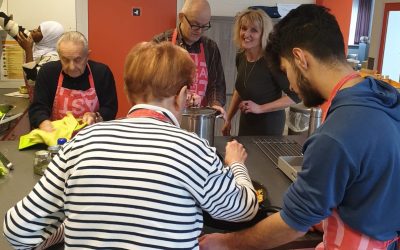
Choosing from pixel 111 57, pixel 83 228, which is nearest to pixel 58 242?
pixel 83 228

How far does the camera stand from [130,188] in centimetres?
81

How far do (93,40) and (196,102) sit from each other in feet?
8.59

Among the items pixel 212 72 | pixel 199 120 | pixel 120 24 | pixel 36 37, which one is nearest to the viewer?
pixel 199 120

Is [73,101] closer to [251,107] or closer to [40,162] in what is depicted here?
[40,162]

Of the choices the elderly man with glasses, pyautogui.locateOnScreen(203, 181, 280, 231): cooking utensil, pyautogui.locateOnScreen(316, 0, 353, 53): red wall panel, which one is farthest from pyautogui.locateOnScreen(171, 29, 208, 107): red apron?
pyautogui.locateOnScreen(316, 0, 353, 53): red wall panel

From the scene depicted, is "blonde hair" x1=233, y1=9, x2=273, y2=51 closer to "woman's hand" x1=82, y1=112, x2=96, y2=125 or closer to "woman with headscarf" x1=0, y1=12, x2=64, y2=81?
"woman's hand" x1=82, y1=112, x2=96, y2=125

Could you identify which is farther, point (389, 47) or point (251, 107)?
point (389, 47)

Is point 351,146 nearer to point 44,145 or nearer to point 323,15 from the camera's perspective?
point 323,15

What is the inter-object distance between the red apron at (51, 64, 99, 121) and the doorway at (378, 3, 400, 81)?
8.66 ft

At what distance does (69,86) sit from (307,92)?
1361 millimetres

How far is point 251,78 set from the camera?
222 centimetres

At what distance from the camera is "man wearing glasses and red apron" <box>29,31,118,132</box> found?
1.97 m

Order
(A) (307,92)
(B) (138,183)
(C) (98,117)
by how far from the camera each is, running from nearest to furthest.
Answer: (B) (138,183) → (A) (307,92) → (C) (98,117)

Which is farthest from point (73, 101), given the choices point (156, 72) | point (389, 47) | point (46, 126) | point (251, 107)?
point (389, 47)
